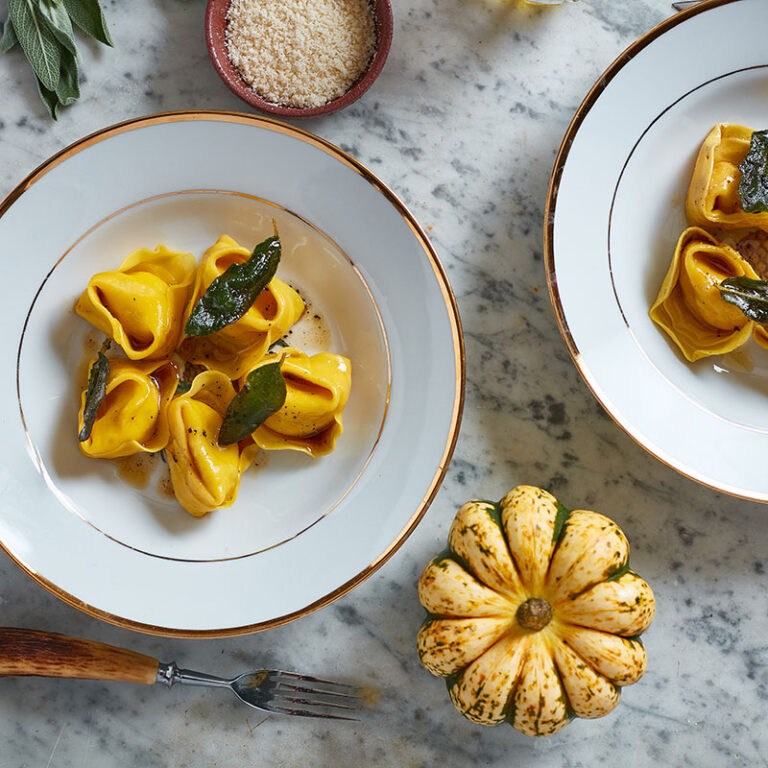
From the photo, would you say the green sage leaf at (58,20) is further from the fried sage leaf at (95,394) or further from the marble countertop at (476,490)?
the fried sage leaf at (95,394)

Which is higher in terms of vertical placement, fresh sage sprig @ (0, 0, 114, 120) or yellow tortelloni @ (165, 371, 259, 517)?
fresh sage sprig @ (0, 0, 114, 120)

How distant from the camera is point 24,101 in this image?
149 cm

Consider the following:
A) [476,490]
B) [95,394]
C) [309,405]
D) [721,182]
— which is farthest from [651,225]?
[95,394]

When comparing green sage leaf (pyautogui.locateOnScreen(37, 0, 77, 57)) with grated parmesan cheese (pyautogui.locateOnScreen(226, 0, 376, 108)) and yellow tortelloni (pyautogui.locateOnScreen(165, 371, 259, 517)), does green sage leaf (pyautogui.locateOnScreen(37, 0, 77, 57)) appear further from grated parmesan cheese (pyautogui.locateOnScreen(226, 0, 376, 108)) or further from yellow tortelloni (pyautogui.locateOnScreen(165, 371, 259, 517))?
yellow tortelloni (pyautogui.locateOnScreen(165, 371, 259, 517))

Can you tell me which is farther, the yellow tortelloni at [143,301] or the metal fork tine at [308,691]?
the metal fork tine at [308,691]

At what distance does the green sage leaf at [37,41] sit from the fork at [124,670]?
40.7 inches

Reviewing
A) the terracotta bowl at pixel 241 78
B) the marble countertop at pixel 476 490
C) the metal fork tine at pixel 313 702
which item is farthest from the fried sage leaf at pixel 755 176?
the metal fork tine at pixel 313 702

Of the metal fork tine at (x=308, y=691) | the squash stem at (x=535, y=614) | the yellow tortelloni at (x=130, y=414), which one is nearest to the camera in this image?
the squash stem at (x=535, y=614)

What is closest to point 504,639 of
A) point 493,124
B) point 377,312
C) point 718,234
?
point 377,312

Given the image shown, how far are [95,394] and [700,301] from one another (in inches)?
43.0

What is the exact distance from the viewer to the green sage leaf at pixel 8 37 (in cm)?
145

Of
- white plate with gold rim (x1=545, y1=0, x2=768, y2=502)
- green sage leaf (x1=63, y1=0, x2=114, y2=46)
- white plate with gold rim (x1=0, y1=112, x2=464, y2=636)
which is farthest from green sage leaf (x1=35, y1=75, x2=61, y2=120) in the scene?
white plate with gold rim (x1=545, y1=0, x2=768, y2=502)

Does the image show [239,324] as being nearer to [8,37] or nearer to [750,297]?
[8,37]

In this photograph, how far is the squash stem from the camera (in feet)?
4.14
